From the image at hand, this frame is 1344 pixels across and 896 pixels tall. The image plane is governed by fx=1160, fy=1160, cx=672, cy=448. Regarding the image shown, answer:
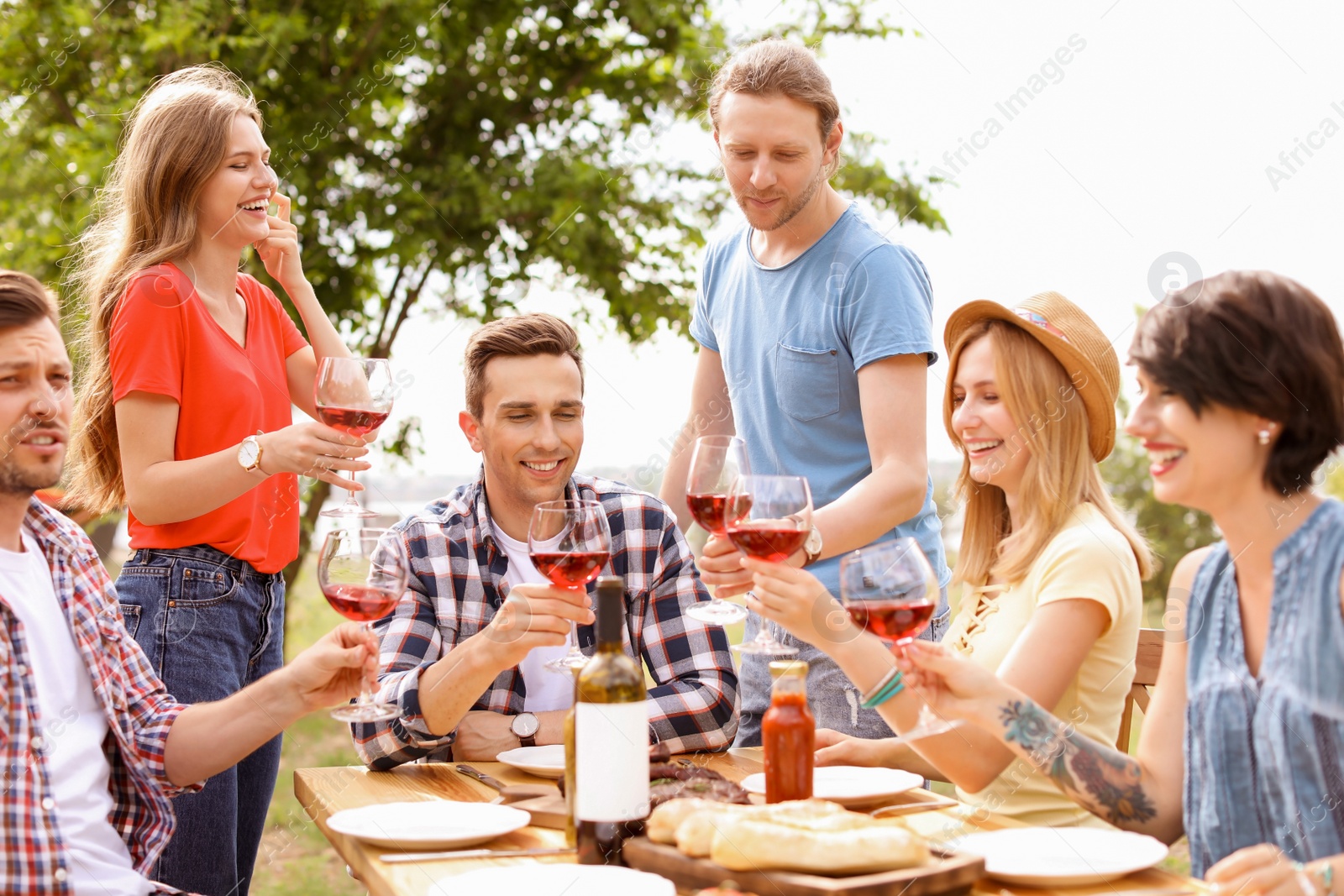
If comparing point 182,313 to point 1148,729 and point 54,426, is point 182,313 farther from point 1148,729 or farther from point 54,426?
point 1148,729

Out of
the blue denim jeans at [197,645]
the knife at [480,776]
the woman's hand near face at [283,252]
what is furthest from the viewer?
the woman's hand near face at [283,252]

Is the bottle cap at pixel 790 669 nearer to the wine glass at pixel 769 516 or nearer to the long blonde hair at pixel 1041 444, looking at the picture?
the wine glass at pixel 769 516

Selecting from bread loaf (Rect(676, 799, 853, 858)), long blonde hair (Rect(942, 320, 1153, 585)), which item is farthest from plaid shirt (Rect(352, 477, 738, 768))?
bread loaf (Rect(676, 799, 853, 858))

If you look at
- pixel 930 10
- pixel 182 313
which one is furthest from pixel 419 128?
pixel 182 313

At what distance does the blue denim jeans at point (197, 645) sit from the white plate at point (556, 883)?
4.04 feet

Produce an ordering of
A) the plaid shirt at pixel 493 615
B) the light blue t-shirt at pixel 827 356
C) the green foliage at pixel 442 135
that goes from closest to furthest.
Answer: the plaid shirt at pixel 493 615 → the light blue t-shirt at pixel 827 356 → the green foliage at pixel 442 135

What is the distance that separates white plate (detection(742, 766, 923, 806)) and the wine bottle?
376 mm

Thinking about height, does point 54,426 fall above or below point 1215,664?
above

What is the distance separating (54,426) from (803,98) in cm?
182

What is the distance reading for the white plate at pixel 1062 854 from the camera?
5.04ft

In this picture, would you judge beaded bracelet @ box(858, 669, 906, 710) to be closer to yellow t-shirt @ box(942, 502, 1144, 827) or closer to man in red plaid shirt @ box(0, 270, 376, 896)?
yellow t-shirt @ box(942, 502, 1144, 827)

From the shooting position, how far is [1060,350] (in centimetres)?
242

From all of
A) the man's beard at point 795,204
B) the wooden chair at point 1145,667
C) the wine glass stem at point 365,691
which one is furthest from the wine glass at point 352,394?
the wooden chair at point 1145,667

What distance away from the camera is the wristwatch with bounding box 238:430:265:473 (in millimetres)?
2459
